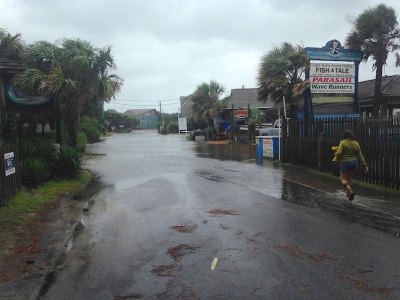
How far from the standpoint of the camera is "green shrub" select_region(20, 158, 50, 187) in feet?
39.9

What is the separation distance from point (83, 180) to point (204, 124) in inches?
1740

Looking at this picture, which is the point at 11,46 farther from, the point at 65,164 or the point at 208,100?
the point at 208,100

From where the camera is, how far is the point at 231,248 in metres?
6.54

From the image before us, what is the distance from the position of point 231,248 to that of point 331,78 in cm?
1319

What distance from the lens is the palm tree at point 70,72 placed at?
52.3 feet

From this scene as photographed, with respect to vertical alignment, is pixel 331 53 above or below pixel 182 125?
above

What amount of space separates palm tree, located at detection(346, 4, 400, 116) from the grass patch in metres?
14.5

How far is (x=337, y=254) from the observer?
20.2ft

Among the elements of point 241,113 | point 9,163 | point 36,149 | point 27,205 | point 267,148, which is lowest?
point 27,205

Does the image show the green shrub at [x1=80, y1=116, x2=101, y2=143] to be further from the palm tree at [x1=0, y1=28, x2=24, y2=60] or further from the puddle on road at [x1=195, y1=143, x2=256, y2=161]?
the palm tree at [x1=0, y1=28, x2=24, y2=60]

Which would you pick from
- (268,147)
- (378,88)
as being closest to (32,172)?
(268,147)

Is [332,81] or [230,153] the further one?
[230,153]

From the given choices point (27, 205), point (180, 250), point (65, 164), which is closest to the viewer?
point (180, 250)

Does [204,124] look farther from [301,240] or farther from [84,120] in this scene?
[301,240]
